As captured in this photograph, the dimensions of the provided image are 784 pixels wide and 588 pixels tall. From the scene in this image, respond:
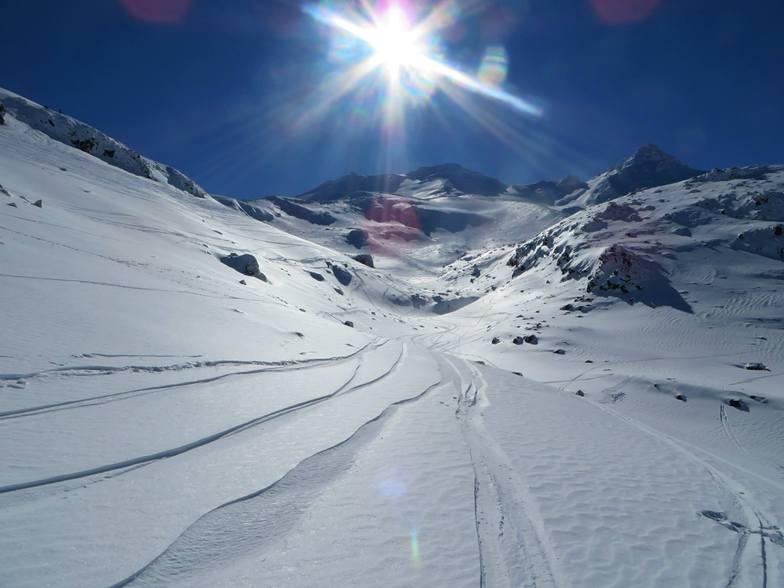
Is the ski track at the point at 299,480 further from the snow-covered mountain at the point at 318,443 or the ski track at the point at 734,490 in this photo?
the ski track at the point at 734,490

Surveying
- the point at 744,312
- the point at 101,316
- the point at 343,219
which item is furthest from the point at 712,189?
the point at 343,219

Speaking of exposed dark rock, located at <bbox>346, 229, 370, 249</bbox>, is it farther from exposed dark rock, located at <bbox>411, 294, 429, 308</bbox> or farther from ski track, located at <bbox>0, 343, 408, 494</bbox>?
ski track, located at <bbox>0, 343, 408, 494</bbox>

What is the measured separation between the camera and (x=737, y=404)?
1481 centimetres

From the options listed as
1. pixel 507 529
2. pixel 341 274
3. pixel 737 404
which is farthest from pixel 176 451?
pixel 341 274

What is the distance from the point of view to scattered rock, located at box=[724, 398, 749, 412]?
48.0 feet

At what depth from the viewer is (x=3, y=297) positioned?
313 inches

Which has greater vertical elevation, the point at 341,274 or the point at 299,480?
the point at 341,274

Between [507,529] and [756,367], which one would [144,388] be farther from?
[756,367]

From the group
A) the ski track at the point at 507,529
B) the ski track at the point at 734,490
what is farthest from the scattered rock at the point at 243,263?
the ski track at the point at 734,490

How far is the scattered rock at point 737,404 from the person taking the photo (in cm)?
1463

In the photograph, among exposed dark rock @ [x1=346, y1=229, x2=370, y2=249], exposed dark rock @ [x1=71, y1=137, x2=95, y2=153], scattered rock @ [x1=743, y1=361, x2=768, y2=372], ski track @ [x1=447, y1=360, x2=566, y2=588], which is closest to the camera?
ski track @ [x1=447, y1=360, x2=566, y2=588]

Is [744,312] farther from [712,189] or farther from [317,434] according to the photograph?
[317,434]

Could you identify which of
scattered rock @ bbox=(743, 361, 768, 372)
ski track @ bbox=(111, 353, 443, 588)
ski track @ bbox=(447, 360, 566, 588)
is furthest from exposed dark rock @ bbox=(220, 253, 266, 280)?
scattered rock @ bbox=(743, 361, 768, 372)

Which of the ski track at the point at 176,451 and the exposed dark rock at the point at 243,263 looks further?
the exposed dark rock at the point at 243,263
